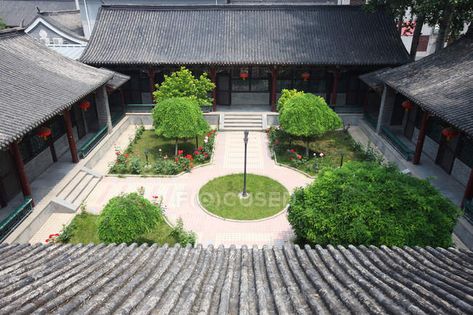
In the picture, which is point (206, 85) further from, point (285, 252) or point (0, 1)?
point (0, 1)

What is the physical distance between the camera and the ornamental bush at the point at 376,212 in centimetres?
905

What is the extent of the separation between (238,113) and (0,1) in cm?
3932

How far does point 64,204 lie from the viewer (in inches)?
547

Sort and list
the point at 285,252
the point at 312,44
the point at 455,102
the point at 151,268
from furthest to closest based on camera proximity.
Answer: the point at 312,44
the point at 455,102
the point at 285,252
the point at 151,268

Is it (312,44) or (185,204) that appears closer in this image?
(185,204)

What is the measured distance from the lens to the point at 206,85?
805 inches

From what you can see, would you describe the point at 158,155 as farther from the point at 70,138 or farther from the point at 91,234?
the point at 91,234

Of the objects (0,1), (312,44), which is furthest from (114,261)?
(0,1)

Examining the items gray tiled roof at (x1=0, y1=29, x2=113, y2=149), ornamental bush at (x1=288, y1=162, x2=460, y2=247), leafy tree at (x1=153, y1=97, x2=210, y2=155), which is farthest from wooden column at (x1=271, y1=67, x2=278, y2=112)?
ornamental bush at (x1=288, y1=162, x2=460, y2=247)

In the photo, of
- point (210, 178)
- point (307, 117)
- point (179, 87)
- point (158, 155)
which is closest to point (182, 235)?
point (210, 178)

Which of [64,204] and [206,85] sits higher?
[206,85]

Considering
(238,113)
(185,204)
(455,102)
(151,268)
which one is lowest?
(185,204)

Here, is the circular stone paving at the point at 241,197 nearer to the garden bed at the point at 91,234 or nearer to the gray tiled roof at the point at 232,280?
the garden bed at the point at 91,234

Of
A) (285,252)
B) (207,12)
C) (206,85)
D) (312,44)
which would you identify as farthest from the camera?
(207,12)
